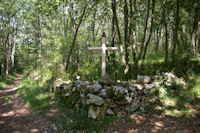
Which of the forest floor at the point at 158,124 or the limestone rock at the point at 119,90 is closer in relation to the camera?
the forest floor at the point at 158,124

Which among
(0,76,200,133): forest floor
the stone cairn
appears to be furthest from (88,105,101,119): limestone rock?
(0,76,200,133): forest floor

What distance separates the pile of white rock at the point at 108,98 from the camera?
4719 millimetres

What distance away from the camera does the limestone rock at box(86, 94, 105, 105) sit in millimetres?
4688

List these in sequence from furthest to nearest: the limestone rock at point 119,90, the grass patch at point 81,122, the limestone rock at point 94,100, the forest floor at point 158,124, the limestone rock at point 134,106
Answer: the limestone rock at point 119,90
the limestone rock at point 134,106
the limestone rock at point 94,100
the grass patch at point 81,122
the forest floor at point 158,124

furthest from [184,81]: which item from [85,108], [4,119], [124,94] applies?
[4,119]

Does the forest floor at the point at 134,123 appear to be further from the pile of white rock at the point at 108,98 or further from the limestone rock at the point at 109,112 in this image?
the pile of white rock at the point at 108,98

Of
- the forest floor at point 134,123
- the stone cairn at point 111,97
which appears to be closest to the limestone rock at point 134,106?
the stone cairn at point 111,97

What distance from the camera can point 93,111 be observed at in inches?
182

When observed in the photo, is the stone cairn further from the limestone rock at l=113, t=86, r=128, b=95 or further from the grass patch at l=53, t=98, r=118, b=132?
the grass patch at l=53, t=98, r=118, b=132

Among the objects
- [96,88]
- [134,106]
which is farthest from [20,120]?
[134,106]

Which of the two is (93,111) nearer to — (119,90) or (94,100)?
(94,100)

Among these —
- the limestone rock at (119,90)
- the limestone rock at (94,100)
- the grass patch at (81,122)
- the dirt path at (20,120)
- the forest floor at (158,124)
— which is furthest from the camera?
the limestone rock at (119,90)

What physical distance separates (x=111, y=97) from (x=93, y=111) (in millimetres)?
916

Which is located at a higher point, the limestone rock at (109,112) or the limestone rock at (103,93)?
the limestone rock at (103,93)
